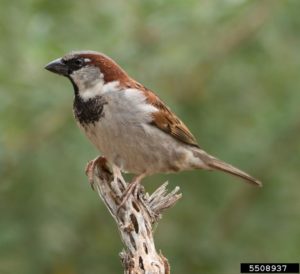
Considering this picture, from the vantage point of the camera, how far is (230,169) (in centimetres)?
496

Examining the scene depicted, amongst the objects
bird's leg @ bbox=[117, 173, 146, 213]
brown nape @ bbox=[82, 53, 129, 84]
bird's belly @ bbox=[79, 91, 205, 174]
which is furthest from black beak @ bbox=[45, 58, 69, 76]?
bird's leg @ bbox=[117, 173, 146, 213]

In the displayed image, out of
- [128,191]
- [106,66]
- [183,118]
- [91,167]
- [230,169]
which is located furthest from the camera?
[183,118]

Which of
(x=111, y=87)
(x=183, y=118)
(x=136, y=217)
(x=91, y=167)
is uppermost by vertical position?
(x=183, y=118)

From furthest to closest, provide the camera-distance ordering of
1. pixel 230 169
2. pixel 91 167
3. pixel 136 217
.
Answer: pixel 230 169 < pixel 91 167 < pixel 136 217

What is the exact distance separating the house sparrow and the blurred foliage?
1.26ft

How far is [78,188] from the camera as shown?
16.3 ft

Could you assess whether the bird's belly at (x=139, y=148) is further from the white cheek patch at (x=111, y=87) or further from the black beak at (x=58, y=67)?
the black beak at (x=58, y=67)

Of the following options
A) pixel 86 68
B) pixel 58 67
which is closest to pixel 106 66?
pixel 86 68

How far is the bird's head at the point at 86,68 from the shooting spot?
4.56 meters

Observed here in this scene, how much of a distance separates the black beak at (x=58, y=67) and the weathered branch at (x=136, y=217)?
493 millimetres

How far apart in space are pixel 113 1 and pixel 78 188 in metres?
1.16

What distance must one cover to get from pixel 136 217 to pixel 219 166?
3.39 ft

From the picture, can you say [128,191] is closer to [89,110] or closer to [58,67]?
[89,110]

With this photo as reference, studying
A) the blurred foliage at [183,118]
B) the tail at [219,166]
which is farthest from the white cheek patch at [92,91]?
the tail at [219,166]
